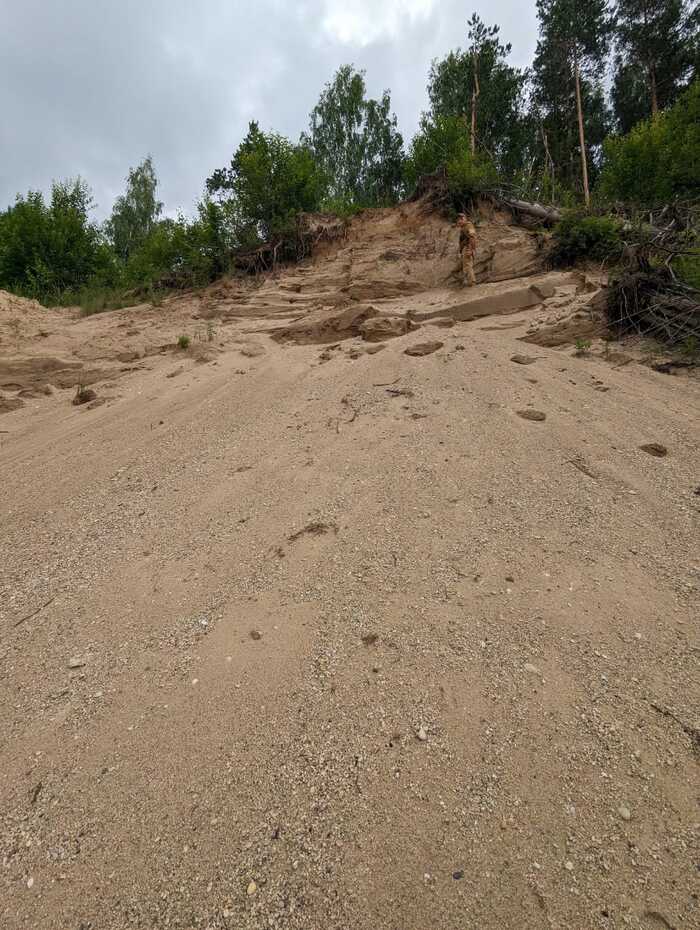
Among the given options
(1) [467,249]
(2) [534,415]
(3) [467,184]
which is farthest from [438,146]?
(2) [534,415]

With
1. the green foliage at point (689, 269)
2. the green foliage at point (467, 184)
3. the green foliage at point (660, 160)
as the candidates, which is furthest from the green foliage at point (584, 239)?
the green foliage at point (660, 160)

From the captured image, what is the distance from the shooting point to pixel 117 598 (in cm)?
228

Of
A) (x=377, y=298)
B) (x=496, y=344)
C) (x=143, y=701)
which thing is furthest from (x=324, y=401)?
(x=377, y=298)

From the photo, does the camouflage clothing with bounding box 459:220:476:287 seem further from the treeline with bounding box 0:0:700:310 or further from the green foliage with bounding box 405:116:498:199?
the green foliage with bounding box 405:116:498:199

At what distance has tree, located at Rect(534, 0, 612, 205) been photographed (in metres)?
18.1

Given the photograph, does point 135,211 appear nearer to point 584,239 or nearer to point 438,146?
point 438,146

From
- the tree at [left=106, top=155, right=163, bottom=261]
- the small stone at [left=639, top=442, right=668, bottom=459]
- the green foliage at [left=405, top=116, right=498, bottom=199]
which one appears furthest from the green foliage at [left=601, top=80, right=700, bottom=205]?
the tree at [left=106, top=155, right=163, bottom=261]

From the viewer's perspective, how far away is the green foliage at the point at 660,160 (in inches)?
462

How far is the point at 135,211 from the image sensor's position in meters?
23.6

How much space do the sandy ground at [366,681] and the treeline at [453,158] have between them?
8157mm

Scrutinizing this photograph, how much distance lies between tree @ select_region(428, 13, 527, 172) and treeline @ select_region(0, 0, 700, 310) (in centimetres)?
7

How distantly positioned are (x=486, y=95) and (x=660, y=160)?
10812mm

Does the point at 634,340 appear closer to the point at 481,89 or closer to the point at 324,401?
the point at 324,401

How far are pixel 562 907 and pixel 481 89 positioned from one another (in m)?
26.2
